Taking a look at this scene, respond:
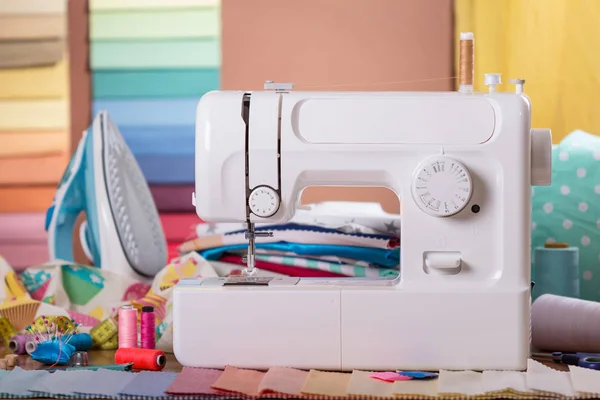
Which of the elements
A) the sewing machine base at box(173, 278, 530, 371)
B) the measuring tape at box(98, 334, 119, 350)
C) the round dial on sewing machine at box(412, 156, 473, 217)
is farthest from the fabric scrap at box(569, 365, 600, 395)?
the measuring tape at box(98, 334, 119, 350)

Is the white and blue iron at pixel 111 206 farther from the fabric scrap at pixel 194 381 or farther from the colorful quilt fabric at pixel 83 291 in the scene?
the fabric scrap at pixel 194 381

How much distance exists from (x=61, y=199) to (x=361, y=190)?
6.50 feet

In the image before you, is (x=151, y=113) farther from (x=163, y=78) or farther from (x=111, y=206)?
(x=111, y=206)

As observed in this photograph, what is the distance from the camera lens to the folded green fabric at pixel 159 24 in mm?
4406

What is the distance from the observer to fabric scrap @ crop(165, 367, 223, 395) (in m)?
1.57

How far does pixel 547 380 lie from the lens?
161cm

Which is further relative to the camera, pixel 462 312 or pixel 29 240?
pixel 29 240

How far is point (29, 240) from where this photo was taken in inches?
176

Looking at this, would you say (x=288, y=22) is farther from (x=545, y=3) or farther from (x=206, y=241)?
(x=206, y=241)

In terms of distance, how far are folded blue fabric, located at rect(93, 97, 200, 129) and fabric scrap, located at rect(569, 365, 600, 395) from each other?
2.97 metres

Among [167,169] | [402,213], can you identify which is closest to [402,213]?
[402,213]

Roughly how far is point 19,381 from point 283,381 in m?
0.44

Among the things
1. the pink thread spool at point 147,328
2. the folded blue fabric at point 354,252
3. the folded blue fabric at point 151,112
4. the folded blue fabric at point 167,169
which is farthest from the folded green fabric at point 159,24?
the pink thread spool at point 147,328

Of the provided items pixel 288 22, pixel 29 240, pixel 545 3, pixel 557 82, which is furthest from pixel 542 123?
pixel 29 240
